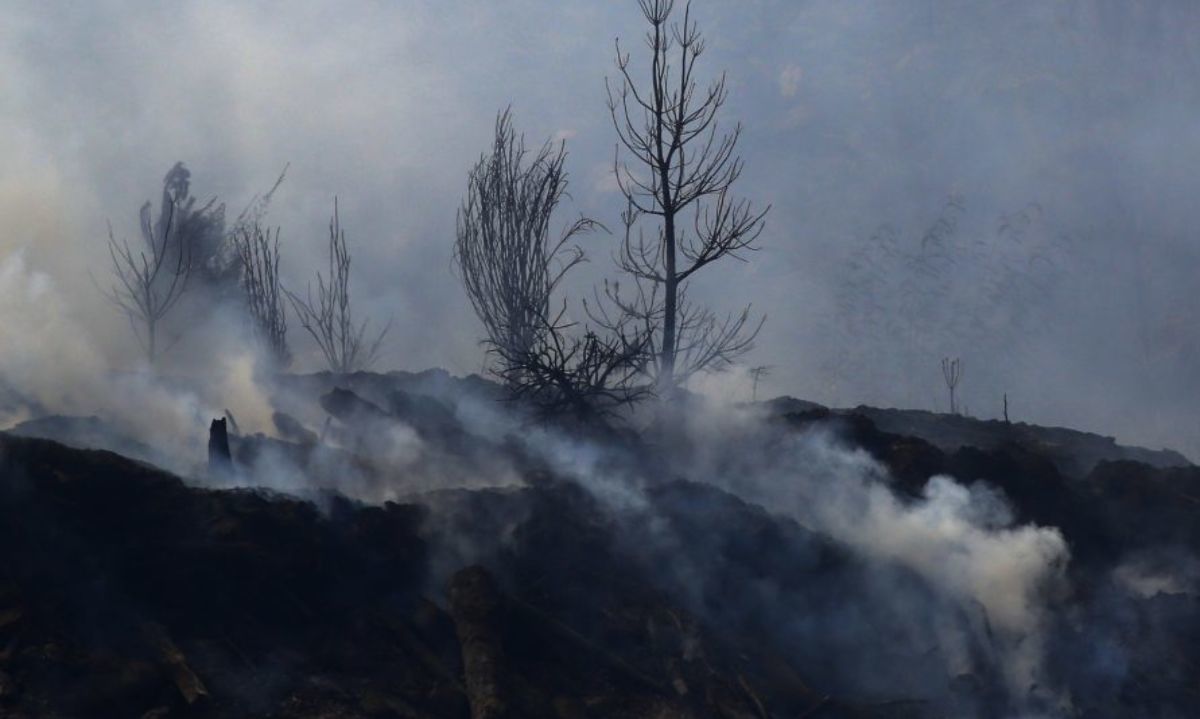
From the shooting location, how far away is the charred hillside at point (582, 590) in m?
10.1

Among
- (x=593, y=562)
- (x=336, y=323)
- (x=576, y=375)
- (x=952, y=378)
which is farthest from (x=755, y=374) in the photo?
(x=593, y=562)

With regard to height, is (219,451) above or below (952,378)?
below

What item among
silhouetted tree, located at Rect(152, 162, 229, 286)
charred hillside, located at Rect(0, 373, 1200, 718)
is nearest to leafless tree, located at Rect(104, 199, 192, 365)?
silhouetted tree, located at Rect(152, 162, 229, 286)

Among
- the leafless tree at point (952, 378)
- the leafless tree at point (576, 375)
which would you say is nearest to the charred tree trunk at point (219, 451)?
the leafless tree at point (576, 375)

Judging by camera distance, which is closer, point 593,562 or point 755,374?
point 593,562

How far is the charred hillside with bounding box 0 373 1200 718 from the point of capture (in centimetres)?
1010

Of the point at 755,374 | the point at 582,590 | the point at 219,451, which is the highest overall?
the point at 755,374

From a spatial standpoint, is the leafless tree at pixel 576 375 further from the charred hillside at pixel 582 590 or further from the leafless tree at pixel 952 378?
the leafless tree at pixel 952 378

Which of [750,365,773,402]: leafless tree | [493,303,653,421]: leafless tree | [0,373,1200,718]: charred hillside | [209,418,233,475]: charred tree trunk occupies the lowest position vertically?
[0,373,1200,718]: charred hillside

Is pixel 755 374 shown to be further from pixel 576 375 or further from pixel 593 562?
pixel 593 562

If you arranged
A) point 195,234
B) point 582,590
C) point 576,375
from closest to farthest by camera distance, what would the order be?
point 582,590 → point 576,375 → point 195,234

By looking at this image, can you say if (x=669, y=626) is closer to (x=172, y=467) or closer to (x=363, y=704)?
(x=363, y=704)

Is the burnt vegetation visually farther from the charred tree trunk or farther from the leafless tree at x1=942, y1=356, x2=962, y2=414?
the leafless tree at x1=942, y1=356, x2=962, y2=414

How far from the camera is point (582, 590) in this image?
1263 cm
